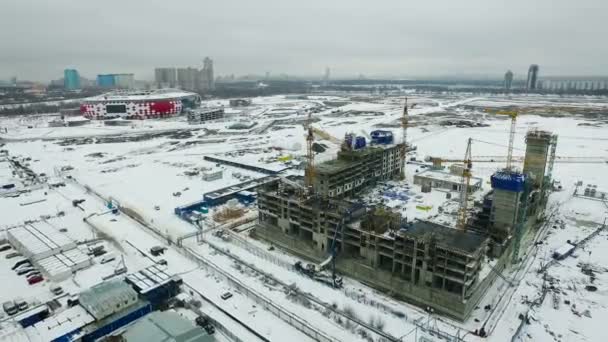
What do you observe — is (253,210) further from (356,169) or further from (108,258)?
(108,258)

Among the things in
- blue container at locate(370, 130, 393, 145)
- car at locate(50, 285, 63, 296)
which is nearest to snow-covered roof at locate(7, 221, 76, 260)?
car at locate(50, 285, 63, 296)

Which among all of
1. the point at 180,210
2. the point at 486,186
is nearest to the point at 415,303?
the point at 180,210

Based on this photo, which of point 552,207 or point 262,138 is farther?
point 262,138

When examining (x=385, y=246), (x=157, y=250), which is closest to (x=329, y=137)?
(x=157, y=250)

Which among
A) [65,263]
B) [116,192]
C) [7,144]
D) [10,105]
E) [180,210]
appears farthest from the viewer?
[10,105]

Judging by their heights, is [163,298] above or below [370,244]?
below

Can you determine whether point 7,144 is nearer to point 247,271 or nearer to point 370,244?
point 247,271

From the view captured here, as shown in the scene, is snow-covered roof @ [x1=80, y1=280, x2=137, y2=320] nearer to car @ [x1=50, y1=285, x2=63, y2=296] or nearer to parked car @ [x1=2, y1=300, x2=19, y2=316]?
car @ [x1=50, y1=285, x2=63, y2=296]
